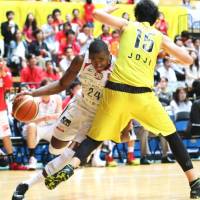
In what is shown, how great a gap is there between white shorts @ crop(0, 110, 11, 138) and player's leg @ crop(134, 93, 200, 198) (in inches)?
201

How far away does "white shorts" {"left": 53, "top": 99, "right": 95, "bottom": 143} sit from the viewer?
7207 mm

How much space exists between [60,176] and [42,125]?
5648mm

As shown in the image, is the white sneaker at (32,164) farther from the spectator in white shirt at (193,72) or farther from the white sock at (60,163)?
the spectator in white shirt at (193,72)

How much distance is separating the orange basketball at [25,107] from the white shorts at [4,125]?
148 inches

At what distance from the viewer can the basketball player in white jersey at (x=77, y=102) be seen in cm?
662

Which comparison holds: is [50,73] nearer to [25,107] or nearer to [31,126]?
[31,126]

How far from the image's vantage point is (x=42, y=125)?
11672 mm

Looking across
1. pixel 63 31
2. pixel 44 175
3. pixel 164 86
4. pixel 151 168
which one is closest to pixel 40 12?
pixel 63 31

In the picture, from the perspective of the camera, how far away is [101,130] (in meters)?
6.49

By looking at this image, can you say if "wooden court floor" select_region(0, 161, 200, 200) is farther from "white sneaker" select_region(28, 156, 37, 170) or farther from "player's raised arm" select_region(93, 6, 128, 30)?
"player's raised arm" select_region(93, 6, 128, 30)

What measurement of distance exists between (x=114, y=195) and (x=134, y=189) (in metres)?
0.68

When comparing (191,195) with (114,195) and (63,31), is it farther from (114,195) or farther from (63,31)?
(63,31)

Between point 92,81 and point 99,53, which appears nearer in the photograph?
point 99,53

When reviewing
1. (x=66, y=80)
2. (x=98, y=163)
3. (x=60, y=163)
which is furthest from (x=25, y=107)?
(x=98, y=163)
